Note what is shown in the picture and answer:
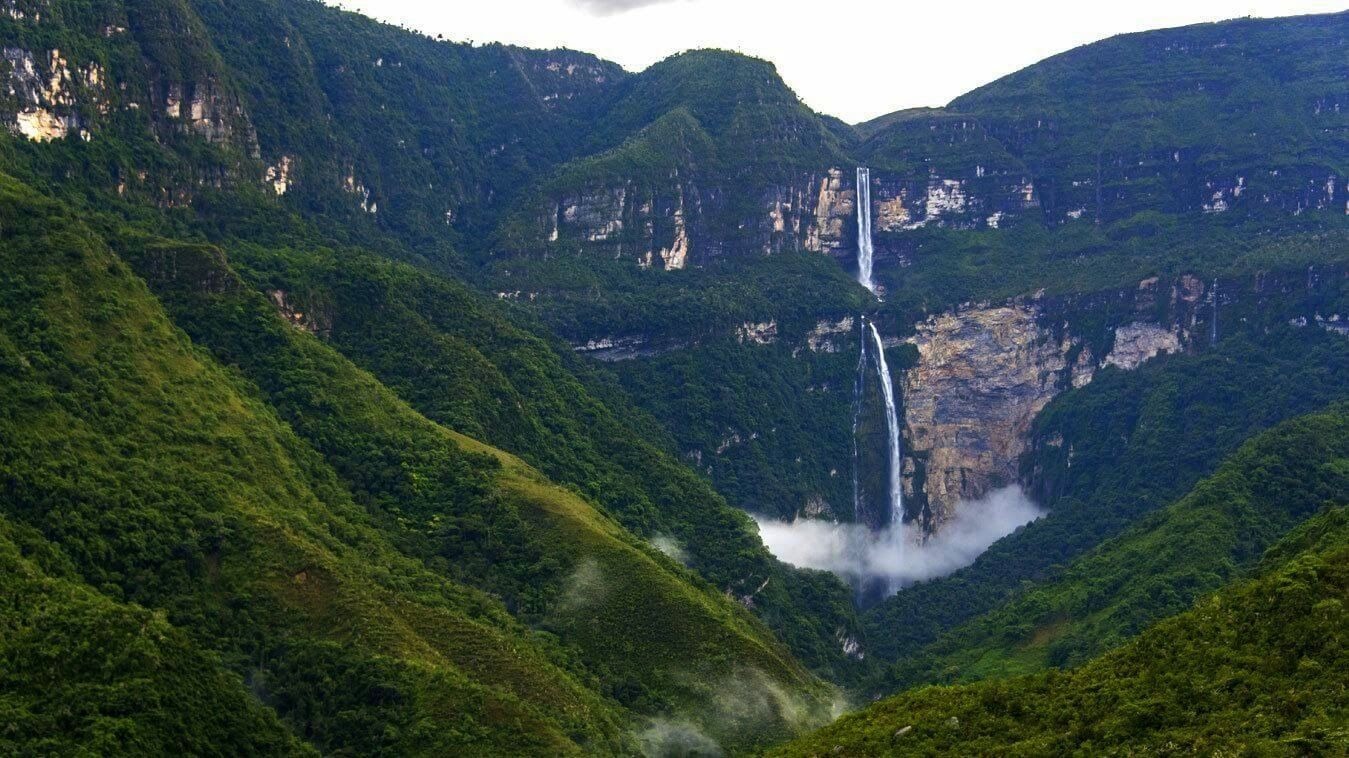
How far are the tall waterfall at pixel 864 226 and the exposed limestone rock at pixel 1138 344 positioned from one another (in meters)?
29.2

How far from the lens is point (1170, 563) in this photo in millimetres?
85562

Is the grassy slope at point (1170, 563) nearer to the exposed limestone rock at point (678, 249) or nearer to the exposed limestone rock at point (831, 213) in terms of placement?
the exposed limestone rock at point (678, 249)

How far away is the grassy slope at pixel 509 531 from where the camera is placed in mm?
74625

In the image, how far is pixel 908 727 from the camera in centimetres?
4484

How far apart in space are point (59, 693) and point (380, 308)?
50399mm

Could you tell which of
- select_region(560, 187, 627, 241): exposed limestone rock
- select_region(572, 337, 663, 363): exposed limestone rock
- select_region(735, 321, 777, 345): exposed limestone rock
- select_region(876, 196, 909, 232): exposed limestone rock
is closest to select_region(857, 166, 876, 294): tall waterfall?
select_region(876, 196, 909, 232): exposed limestone rock

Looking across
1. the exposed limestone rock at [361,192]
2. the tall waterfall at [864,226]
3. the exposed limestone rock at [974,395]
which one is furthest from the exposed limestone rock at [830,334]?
the exposed limestone rock at [361,192]

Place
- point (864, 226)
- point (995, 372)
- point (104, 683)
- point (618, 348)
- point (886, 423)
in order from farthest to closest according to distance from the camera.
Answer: point (864, 226)
point (886, 423)
point (995, 372)
point (618, 348)
point (104, 683)

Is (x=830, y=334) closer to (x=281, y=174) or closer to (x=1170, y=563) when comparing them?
(x=281, y=174)

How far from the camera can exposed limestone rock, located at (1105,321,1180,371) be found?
136m

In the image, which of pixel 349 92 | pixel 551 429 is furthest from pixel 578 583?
pixel 349 92

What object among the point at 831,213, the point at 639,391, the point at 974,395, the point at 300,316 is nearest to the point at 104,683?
the point at 300,316

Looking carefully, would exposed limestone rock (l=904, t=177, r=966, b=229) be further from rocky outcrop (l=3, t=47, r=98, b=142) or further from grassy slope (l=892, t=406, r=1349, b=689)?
rocky outcrop (l=3, t=47, r=98, b=142)

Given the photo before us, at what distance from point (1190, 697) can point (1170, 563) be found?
4700 centimetres
